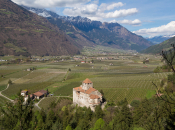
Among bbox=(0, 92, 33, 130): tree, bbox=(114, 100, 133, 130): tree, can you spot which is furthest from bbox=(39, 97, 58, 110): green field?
bbox=(0, 92, 33, 130): tree

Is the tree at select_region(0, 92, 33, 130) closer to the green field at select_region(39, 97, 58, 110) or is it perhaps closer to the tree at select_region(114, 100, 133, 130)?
the tree at select_region(114, 100, 133, 130)

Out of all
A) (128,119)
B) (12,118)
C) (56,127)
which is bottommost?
(56,127)

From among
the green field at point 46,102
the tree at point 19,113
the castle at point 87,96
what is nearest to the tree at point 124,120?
the castle at point 87,96

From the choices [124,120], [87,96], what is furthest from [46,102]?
[124,120]

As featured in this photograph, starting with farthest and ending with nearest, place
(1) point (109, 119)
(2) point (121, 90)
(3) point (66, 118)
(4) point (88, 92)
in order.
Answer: (2) point (121, 90), (4) point (88, 92), (3) point (66, 118), (1) point (109, 119)

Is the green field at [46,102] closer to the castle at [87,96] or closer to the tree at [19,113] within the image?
the castle at [87,96]

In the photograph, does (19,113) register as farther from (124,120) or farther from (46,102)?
(46,102)

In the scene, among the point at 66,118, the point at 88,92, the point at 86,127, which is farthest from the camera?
the point at 88,92

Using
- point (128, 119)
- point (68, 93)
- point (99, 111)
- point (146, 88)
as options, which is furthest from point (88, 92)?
point (146, 88)

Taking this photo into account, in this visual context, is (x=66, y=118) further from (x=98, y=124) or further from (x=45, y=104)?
(x=45, y=104)
